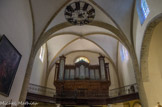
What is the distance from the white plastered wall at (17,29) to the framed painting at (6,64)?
37 centimetres

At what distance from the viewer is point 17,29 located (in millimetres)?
7211

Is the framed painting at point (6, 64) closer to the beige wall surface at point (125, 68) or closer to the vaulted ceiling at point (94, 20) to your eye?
the vaulted ceiling at point (94, 20)

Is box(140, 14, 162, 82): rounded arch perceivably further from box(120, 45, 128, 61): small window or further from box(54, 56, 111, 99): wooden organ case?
box(54, 56, 111, 99): wooden organ case

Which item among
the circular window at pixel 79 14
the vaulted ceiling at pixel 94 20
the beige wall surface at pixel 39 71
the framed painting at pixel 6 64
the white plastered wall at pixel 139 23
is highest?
the vaulted ceiling at pixel 94 20

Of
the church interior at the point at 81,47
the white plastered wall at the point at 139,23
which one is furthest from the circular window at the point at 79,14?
the white plastered wall at the point at 139,23

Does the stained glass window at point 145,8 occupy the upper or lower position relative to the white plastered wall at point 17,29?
upper

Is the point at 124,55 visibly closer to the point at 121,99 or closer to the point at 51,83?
the point at 121,99

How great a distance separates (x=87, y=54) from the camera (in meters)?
15.9

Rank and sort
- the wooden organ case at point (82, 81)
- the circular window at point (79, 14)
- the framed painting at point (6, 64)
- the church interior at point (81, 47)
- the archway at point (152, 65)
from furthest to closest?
the wooden organ case at point (82, 81) < the archway at point (152, 65) < the circular window at point (79, 14) < the church interior at point (81, 47) < the framed painting at point (6, 64)

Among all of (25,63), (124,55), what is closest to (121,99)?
(124,55)

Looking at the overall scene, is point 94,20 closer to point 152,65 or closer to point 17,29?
point 152,65

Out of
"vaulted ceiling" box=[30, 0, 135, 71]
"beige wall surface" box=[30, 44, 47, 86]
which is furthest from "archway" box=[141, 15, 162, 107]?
"beige wall surface" box=[30, 44, 47, 86]

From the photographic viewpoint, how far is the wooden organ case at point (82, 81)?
38.2ft

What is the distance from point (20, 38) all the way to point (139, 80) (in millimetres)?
7578
